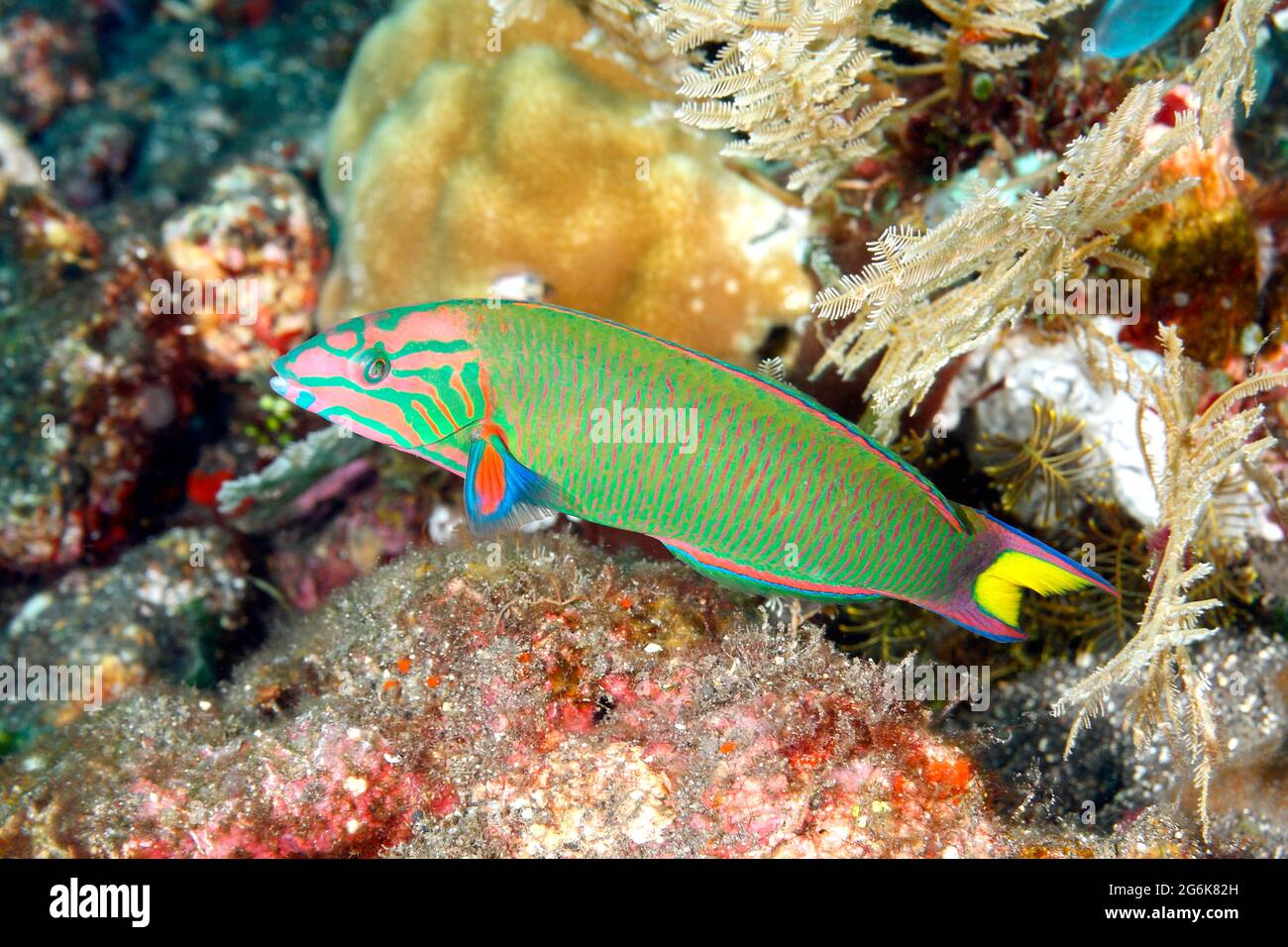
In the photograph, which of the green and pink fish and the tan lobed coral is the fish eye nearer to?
the green and pink fish

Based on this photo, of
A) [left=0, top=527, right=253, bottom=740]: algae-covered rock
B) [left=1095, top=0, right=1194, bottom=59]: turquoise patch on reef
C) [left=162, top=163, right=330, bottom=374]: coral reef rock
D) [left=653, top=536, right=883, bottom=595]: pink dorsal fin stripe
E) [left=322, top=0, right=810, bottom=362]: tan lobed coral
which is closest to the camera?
[left=653, top=536, right=883, bottom=595]: pink dorsal fin stripe

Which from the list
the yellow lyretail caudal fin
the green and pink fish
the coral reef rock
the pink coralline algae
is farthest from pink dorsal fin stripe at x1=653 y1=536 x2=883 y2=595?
the coral reef rock

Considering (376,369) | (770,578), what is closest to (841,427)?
(770,578)

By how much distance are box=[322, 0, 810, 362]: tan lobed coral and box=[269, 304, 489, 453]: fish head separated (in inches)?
88.4

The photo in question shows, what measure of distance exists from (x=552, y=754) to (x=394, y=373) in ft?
5.03


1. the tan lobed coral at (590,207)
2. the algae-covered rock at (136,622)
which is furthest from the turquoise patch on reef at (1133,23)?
the algae-covered rock at (136,622)

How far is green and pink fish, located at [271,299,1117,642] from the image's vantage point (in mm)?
2691

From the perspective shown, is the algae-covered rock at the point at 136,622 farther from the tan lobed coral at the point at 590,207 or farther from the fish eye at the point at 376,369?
the fish eye at the point at 376,369

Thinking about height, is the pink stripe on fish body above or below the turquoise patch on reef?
below

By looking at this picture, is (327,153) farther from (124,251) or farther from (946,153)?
(946,153)
